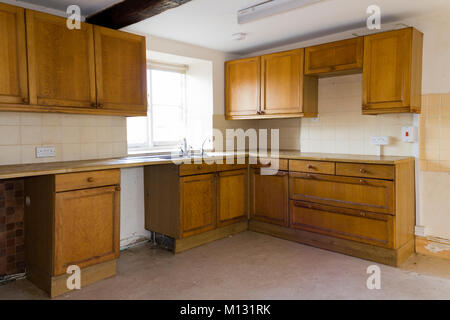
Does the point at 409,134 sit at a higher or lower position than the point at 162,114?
lower

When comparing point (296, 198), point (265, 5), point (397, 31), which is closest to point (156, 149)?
point (296, 198)

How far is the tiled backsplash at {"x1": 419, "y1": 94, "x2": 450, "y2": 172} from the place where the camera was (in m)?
3.24

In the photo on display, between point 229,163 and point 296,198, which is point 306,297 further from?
point 229,163

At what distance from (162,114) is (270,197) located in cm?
169

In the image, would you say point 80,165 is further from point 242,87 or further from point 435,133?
point 435,133

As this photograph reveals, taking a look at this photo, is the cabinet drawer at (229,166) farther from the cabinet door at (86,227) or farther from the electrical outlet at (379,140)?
the electrical outlet at (379,140)

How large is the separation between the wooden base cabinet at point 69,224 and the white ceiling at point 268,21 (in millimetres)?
1645

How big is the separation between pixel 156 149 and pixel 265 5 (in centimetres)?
209

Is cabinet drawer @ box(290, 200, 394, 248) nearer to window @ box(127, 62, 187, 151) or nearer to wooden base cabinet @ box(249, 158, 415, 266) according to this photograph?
wooden base cabinet @ box(249, 158, 415, 266)

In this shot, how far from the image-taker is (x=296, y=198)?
369 cm

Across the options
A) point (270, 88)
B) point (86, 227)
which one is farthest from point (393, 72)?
point (86, 227)

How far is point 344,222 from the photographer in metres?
3.34

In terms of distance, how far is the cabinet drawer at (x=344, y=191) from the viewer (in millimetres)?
3080

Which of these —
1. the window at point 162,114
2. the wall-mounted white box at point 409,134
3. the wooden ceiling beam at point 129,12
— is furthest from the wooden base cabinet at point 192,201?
the wall-mounted white box at point 409,134
